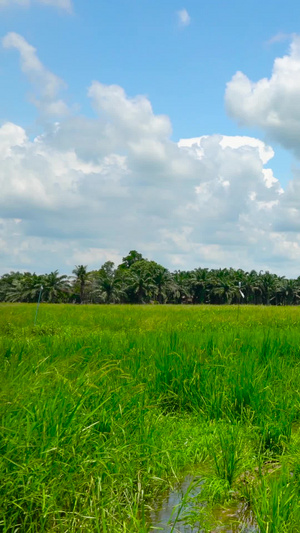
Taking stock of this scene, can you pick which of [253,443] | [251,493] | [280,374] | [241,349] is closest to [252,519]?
[251,493]

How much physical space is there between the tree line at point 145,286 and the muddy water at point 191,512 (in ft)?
204

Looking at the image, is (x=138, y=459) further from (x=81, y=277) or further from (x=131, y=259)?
(x=131, y=259)

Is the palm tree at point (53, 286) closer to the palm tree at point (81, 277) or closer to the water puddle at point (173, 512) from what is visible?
the palm tree at point (81, 277)

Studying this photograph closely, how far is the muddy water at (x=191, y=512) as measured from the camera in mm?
3342

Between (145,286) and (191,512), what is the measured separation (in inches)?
2836

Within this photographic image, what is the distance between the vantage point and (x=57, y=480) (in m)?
3.34

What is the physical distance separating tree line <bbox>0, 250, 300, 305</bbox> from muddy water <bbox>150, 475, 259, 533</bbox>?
204ft

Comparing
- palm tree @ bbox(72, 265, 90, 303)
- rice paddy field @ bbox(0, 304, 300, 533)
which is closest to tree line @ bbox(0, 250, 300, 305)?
palm tree @ bbox(72, 265, 90, 303)

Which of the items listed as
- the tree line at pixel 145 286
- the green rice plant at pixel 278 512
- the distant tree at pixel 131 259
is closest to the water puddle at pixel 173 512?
the green rice plant at pixel 278 512

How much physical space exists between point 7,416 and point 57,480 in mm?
585

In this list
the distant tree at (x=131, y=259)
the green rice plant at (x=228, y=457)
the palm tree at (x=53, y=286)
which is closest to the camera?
the green rice plant at (x=228, y=457)

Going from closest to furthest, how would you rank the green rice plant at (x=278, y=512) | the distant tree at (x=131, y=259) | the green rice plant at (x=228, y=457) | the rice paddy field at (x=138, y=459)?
the green rice plant at (x=278, y=512)
the rice paddy field at (x=138, y=459)
the green rice plant at (x=228, y=457)
the distant tree at (x=131, y=259)

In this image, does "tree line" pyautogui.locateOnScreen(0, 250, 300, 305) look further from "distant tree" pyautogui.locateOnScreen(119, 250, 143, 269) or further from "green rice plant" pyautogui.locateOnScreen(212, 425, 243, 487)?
"green rice plant" pyautogui.locateOnScreen(212, 425, 243, 487)

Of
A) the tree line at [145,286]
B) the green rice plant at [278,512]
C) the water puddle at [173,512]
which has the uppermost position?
the tree line at [145,286]
